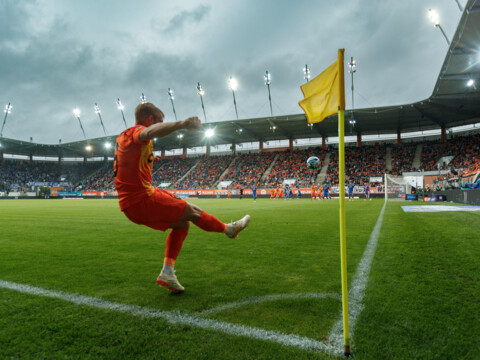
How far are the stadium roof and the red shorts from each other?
21.4m

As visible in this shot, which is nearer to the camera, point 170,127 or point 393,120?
point 170,127

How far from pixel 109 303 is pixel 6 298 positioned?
106cm

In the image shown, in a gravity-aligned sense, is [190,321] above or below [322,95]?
below

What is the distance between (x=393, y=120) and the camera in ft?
131

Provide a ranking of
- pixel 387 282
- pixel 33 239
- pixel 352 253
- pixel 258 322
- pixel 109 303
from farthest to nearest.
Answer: pixel 33 239
pixel 352 253
pixel 387 282
pixel 109 303
pixel 258 322

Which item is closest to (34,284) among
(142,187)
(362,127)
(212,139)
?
(142,187)

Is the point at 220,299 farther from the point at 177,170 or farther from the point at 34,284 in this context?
the point at 177,170

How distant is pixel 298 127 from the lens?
43562 millimetres

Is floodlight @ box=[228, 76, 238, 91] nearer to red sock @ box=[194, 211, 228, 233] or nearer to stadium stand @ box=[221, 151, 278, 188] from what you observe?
stadium stand @ box=[221, 151, 278, 188]

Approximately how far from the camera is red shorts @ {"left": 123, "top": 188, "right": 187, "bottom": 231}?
2.74 m

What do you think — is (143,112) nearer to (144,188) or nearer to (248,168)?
(144,188)

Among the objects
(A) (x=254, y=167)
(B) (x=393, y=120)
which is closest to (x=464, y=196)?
(B) (x=393, y=120)

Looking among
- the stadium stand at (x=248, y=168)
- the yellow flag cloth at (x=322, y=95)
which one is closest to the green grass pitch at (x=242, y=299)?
the yellow flag cloth at (x=322, y=95)

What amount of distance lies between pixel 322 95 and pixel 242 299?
202 centimetres
